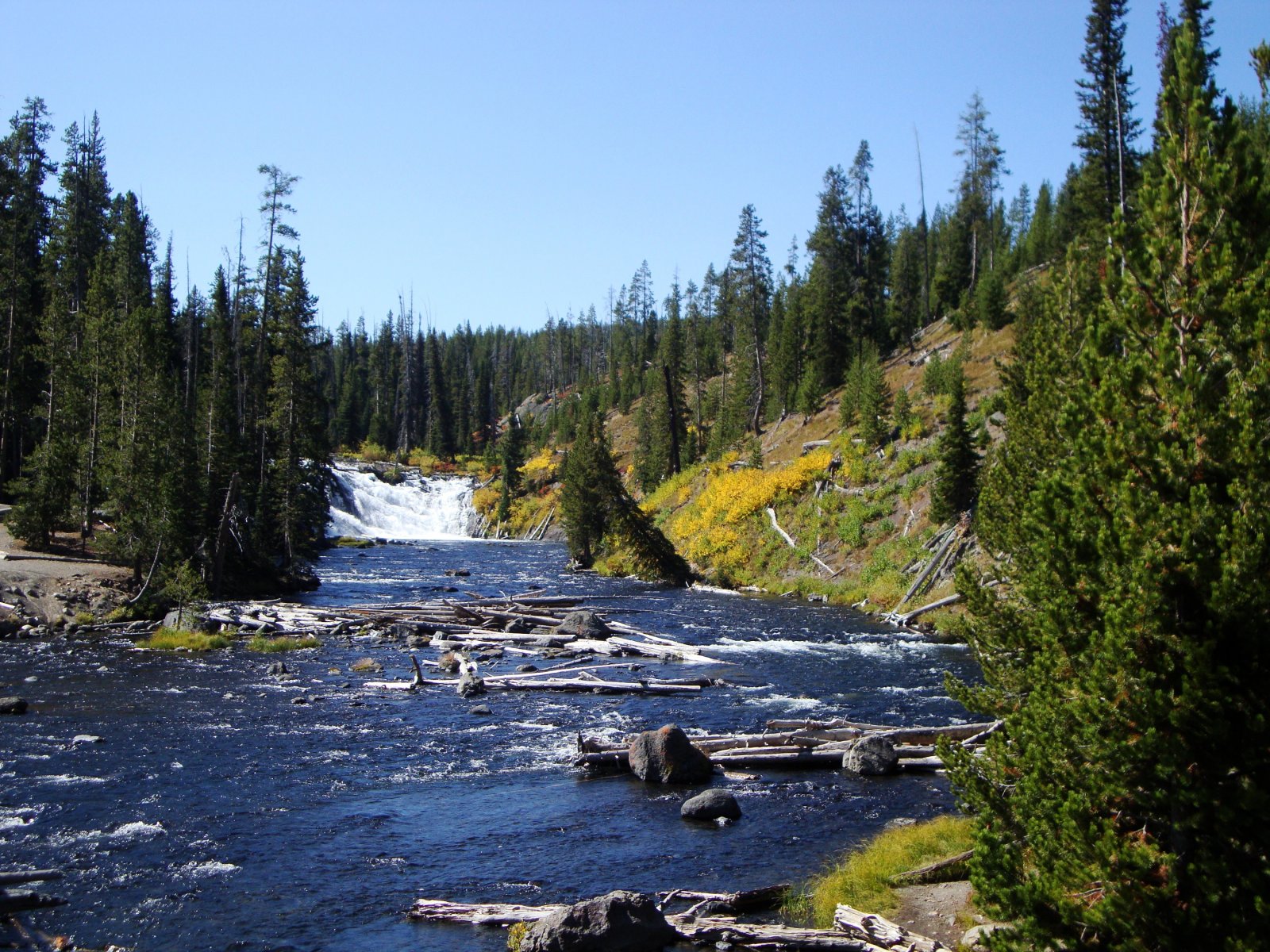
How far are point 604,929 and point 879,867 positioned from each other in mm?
4250

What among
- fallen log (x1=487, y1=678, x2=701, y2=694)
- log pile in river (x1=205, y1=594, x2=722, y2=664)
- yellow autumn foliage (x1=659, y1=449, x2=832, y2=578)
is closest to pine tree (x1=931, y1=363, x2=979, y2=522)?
log pile in river (x1=205, y1=594, x2=722, y2=664)

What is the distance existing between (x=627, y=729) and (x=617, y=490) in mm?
30132

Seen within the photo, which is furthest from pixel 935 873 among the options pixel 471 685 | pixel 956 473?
pixel 956 473

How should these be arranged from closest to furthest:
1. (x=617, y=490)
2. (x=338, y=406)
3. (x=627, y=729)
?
(x=627, y=729) < (x=617, y=490) < (x=338, y=406)

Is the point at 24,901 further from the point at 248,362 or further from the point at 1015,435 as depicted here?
the point at 248,362

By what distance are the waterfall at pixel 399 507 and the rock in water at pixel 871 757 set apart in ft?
221

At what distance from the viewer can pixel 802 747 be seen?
19797 mm

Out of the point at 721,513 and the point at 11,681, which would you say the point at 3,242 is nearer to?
the point at 11,681

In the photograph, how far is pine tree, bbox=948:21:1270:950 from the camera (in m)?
7.50

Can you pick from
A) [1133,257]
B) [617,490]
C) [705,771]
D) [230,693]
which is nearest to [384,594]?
[617,490]

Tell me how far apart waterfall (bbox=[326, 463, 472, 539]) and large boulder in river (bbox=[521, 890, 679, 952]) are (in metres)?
72.2

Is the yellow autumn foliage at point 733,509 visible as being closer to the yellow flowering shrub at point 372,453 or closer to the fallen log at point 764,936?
the fallen log at point 764,936

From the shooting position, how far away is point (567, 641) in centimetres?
3228

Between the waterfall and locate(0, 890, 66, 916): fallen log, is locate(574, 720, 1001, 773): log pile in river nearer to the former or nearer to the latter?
locate(0, 890, 66, 916): fallen log
